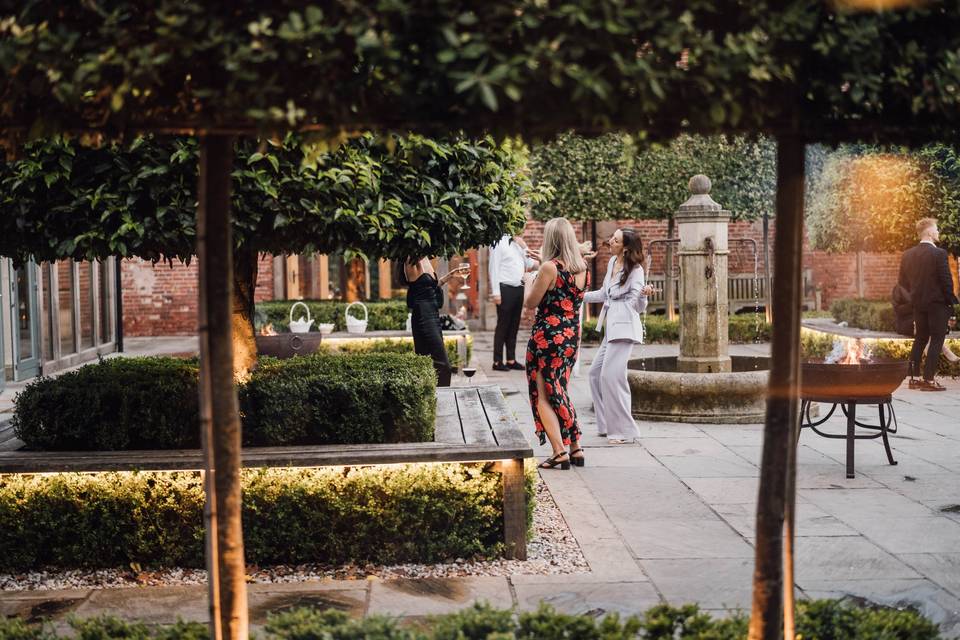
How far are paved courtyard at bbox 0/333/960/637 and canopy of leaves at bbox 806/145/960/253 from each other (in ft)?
18.9

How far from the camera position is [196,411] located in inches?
214

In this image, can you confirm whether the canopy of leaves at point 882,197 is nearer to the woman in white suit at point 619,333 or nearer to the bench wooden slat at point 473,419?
the woman in white suit at point 619,333

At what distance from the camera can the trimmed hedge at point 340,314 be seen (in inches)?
663

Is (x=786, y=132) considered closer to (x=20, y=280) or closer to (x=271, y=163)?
(x=271, y=163)

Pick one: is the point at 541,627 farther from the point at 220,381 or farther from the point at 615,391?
the point at 615,391

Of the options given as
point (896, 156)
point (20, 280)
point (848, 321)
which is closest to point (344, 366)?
point (20, 280)

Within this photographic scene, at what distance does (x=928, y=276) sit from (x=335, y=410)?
835 cm

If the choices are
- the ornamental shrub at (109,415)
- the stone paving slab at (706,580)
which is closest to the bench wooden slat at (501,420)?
the stone paving slab at (706,580)

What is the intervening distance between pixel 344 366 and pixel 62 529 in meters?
1.83

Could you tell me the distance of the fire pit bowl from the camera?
718 centimetres

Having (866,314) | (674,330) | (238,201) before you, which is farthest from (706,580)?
(674,330)

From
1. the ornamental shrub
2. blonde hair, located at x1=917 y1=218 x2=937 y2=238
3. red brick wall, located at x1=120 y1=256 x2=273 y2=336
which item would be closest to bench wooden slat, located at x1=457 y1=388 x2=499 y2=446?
the ornamental shrub

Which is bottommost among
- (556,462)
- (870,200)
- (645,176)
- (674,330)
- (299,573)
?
(299,573)

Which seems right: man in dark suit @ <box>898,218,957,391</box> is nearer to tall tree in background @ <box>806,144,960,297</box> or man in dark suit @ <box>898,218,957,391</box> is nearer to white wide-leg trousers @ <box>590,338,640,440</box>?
tall tree in background @ <box>806,144,960,297</box>
